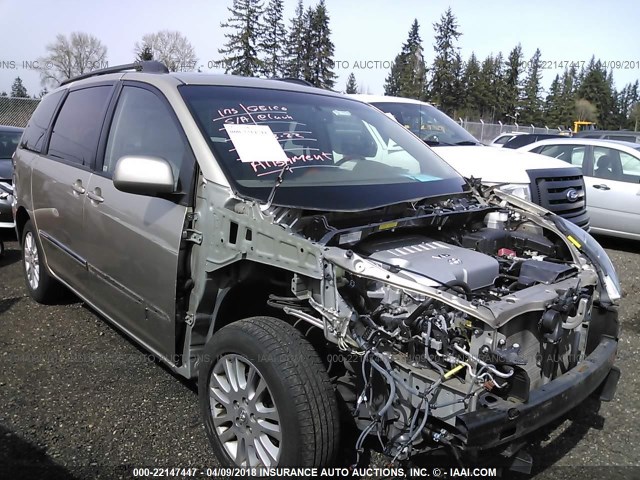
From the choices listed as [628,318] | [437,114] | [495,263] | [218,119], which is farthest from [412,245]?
[437,114]

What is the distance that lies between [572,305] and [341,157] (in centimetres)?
162

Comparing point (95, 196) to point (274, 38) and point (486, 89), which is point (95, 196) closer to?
point (274, 38)

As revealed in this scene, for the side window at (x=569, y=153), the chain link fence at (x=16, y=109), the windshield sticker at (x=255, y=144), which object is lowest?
the windshield sticker at (x=255, y=144)

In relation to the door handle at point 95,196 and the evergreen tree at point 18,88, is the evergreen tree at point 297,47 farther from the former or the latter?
the door handle at point 95,196

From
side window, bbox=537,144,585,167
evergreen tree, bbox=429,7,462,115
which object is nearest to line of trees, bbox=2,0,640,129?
Answer: evergreen tree, bbox=429,7,462,115

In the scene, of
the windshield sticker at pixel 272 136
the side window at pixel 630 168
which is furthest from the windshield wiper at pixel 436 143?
the windshield sticker at pixel 272 136

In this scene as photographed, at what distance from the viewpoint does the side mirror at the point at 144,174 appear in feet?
8.95

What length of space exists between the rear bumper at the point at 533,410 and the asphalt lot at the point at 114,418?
1.66 ft

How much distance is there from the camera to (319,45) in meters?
45.0

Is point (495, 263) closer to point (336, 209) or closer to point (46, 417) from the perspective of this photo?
point (336, 209)

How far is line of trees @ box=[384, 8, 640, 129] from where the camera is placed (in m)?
53.6

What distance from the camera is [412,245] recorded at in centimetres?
291

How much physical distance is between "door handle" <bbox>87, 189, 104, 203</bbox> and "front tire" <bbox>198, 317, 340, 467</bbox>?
4.63 ft

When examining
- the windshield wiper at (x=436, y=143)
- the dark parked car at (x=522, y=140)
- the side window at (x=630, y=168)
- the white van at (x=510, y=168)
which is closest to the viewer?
the white van at (x=510, y=168)
